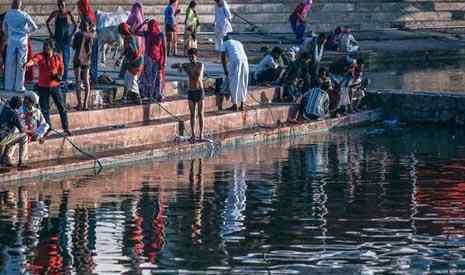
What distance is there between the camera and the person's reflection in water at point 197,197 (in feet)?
70.3

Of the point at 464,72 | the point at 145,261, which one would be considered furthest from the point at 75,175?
the point at 464,72

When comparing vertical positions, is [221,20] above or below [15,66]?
above

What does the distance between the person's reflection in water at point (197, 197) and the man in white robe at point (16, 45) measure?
10.4ft

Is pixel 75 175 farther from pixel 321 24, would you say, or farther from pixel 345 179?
pixel 321 24

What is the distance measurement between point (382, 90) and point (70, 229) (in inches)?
645

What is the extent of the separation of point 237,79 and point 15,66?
5.06 m

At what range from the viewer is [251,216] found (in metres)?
23.0

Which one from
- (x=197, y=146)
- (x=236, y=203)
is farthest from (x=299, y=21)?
(x=236, y=203)

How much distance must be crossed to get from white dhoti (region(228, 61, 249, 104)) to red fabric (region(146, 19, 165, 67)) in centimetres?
174

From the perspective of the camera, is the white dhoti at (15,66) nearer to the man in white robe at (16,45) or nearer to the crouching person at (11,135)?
the man in white robe at (16,45)

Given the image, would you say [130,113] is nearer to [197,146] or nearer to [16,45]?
[197,146]

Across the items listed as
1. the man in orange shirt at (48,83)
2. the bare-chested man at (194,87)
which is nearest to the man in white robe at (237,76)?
the bare-chested man at (194,87)

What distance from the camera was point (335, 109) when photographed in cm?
3453

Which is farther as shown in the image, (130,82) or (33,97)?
(130,82)
